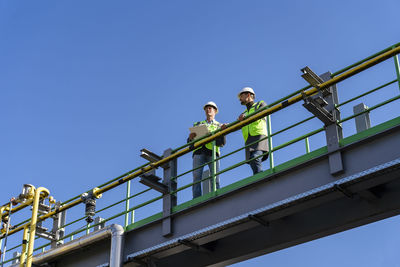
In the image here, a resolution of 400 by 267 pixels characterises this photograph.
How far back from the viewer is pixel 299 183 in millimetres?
11352

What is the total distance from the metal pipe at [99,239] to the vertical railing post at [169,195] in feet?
3.50

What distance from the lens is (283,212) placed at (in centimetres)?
1147

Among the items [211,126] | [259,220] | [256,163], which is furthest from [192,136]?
[259,220]

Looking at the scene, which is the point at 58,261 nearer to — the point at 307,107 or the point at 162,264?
the point at 162,264

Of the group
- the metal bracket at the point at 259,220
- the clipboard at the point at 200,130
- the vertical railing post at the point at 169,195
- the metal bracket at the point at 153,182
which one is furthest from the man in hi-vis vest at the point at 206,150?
the metal bracket at the point at 259,220

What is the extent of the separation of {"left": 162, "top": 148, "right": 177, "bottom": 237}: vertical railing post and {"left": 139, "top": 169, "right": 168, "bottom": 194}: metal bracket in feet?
0.33

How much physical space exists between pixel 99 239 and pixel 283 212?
442cm

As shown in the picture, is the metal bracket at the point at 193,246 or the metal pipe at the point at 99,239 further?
the metal pipe at the point at 99,239

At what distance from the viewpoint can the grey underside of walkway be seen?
1063cm

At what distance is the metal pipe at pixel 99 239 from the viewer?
13.2 m

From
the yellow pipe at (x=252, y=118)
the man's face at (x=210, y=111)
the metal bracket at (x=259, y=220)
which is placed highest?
the man's face at (x=210, y=111)

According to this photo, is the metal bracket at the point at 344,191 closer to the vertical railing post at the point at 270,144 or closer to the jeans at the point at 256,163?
the vertical railing post at the point at 270,144

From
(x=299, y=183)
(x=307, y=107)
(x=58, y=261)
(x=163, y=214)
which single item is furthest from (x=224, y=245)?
(x=58, y=261)

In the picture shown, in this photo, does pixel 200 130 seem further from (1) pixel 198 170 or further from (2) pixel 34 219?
(2) pixel 34 219
